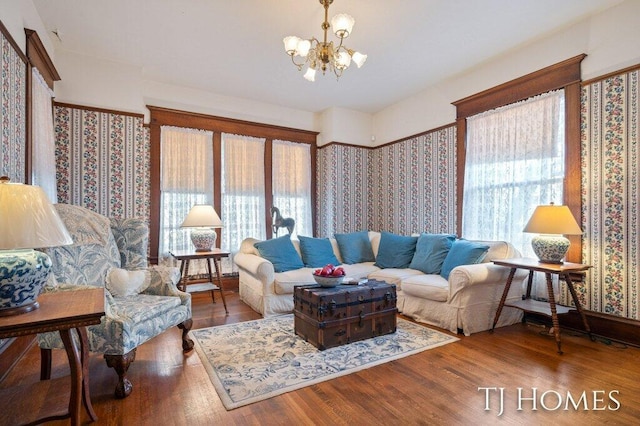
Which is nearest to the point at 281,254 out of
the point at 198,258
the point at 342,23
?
the point at 198,258

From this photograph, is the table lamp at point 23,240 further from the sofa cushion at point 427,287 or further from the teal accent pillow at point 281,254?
the sofa cushion at point 427,287

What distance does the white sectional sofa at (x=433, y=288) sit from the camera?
2965 mm

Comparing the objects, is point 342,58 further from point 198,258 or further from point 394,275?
point 198,258

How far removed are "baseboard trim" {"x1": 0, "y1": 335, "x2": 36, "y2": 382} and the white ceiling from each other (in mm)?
2798

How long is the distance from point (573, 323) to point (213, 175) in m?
4.60

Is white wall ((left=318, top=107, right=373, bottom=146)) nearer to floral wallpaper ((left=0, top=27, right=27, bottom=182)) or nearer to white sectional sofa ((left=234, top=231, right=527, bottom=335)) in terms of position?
white sectional sofa ((left=234, top=231, right=527, bottom=335))

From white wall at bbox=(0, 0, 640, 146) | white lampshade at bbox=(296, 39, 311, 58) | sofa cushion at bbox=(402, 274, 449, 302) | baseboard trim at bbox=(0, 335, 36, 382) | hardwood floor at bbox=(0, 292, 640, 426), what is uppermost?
white wall at bbox=(0, 0, 640, 146)

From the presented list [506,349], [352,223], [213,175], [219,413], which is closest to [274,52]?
[213,175]

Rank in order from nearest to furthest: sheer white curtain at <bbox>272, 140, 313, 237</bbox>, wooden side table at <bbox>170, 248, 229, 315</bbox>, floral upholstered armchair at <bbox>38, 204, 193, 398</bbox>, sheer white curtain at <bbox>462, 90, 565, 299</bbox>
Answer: floral upholstered armchair at <bbox>38, 204, 193, 398</bbox>
sheer white curtain at <bbox>462, 90, 565, 299</bbox>
wooden side table at <bbox>170, 248, 229, 315</bbox>
sheer white curtain at <bbox>272, 140, 313, 237</bbox>

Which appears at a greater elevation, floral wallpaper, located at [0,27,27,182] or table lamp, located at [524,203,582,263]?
floral wallpaper, located at [0,27,27,182]

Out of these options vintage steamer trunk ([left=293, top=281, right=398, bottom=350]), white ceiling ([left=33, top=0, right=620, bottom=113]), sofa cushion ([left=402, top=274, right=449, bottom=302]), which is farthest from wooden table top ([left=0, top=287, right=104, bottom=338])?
sofa cushion ([left=402, top=274, right=449, bottom=302])

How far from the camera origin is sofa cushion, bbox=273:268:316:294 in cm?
346

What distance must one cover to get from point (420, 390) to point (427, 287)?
131cm

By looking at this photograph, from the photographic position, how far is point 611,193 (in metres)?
2.82
